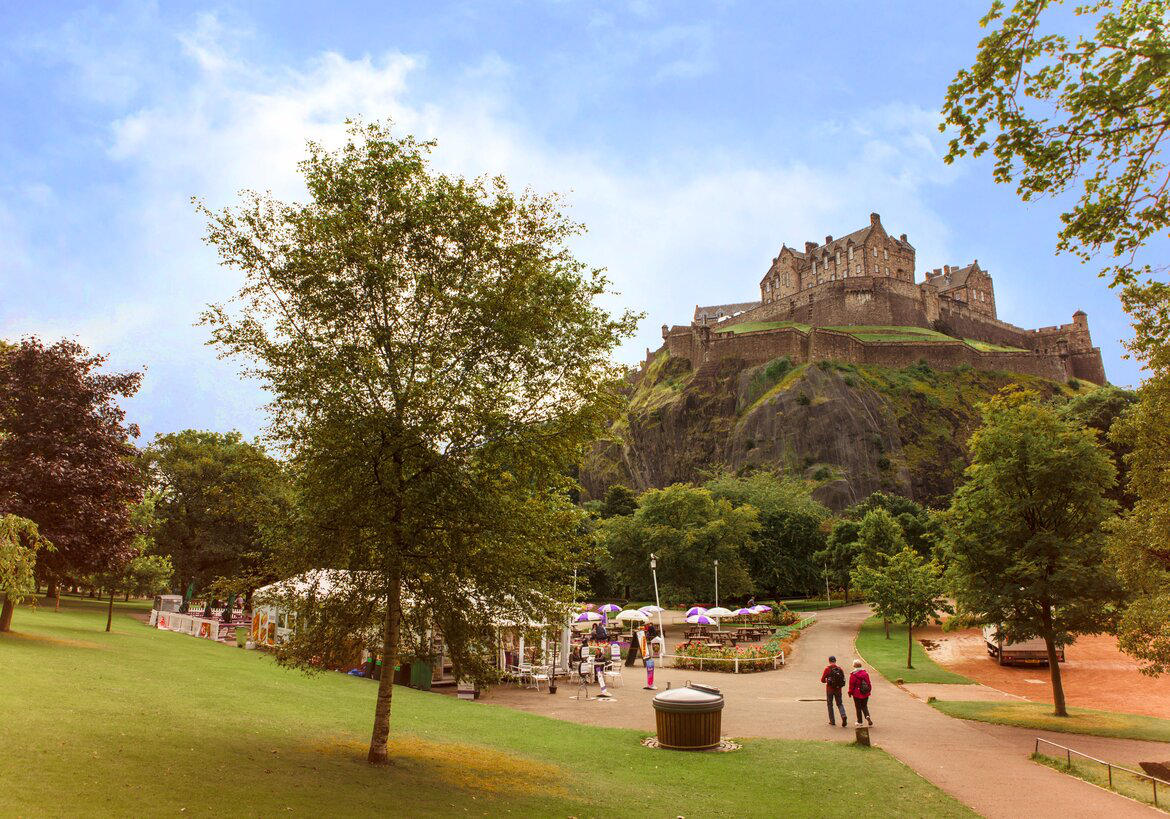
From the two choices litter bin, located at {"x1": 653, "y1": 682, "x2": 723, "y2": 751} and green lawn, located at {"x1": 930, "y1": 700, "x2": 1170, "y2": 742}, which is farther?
green lawn, located at {"x1": 930, "y1": 700, "x2": 1170, "y2": 742}

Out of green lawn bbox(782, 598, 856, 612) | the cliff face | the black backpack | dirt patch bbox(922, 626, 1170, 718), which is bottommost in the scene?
dirt patch bbox(922, 626, 1170, 718)

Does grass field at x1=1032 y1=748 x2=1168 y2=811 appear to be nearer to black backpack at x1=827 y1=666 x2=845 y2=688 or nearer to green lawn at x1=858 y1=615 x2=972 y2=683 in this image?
black backpack at x1=827 y1=666 x2=845 y2=688

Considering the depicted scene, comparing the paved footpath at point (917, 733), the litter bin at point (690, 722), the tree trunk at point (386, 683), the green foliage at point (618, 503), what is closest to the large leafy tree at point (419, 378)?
the tree trunk at point (386, 683)

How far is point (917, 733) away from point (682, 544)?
36.6m

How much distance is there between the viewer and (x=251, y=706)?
14914 mm

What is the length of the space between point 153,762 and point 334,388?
212 inches

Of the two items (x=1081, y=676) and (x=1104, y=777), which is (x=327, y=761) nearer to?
(x=1104, y=777)

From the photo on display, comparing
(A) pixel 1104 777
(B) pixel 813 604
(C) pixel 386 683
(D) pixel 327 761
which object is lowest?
(A) pixel 1104 777

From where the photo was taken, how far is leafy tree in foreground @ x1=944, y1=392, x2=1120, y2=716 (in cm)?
2062

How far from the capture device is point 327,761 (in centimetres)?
1113

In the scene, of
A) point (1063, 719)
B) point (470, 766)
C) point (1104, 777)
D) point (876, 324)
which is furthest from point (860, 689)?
point (876, 324)

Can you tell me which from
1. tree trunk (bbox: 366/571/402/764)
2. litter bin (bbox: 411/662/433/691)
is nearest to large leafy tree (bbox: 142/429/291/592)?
Answer: litter bin (bbox: 411/662/433/691)

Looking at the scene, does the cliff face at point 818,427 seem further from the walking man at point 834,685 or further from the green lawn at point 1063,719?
the walking man at point 834,685

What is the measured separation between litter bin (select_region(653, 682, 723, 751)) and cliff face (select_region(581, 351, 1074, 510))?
70.4m
